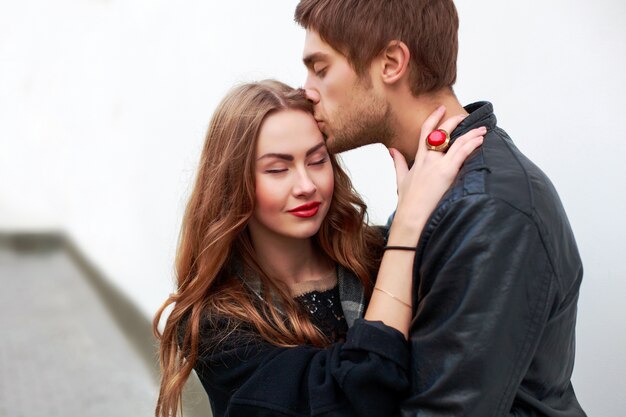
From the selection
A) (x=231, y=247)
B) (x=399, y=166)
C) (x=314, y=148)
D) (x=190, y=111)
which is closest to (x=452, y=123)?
(x=399, y=166)

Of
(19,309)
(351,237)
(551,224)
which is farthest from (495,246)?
(19,309)

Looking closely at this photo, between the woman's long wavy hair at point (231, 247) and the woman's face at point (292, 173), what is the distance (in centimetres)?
3

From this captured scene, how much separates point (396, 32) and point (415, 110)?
0.58 ft

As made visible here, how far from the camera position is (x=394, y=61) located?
5.60 feet

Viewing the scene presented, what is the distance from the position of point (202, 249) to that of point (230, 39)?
190 centimetres

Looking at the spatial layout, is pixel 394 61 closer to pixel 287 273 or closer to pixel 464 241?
pixel 464 241

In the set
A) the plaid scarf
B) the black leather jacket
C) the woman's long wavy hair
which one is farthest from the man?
the plaid scarf

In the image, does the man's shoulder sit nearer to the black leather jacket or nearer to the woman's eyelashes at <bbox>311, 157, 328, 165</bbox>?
the black leather jacket

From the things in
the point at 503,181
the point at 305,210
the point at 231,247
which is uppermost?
the point at 503,181

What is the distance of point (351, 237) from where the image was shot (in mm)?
2074

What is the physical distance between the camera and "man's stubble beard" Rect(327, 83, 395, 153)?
174cm

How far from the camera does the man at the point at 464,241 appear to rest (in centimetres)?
139

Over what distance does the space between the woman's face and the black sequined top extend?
Result: 212 millimetres

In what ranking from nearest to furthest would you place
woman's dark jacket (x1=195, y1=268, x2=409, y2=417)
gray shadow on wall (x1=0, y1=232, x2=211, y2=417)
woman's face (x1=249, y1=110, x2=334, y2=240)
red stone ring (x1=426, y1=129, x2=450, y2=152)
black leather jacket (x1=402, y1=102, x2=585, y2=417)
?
black leather jacket (x1=402, y1=102, x2=585, y2=417), woman's dark jacket (x1=195, y1=268, x2=409, y2=417), red stone ring (x1=426, y1=129, x2=450, y2=152), woman's face (x1=249, y1=110, x2=334, y2=240), gray shadow on wall (x1=0, y1=232, x2=211, y2=417)
